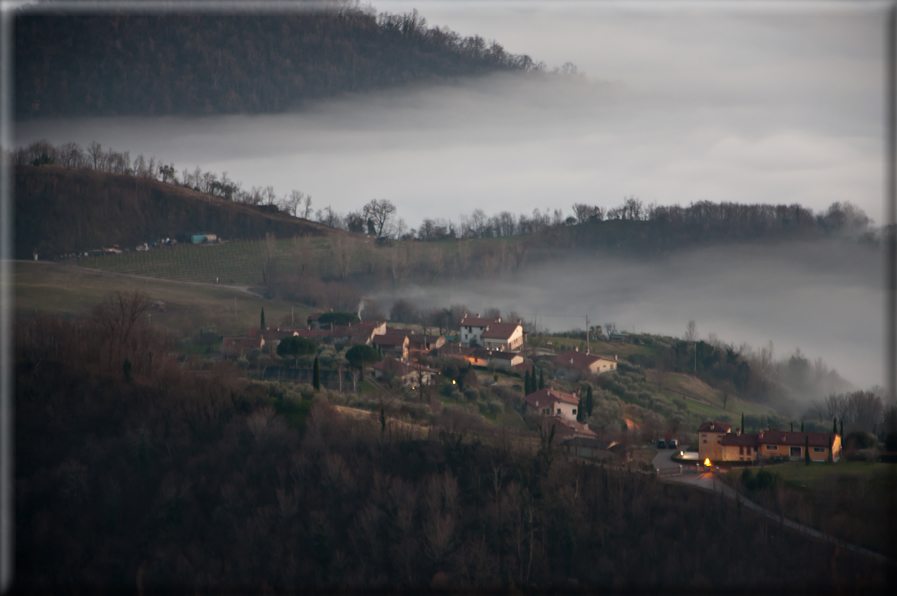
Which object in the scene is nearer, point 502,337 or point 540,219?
point 502,337

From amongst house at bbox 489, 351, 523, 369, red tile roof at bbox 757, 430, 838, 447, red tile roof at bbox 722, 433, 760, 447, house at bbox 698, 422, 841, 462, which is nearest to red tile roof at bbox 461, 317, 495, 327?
house at bbox 489, 351, 523, 369

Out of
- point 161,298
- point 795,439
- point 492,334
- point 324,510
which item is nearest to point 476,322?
point 492,334

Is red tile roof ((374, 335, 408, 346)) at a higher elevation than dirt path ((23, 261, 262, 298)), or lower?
lower

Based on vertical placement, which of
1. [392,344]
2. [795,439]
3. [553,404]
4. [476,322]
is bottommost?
[795,439]

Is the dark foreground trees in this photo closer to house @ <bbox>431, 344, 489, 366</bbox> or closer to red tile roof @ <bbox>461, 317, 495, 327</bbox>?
house @ <bbox>431, 344, 489, 366</bbox>

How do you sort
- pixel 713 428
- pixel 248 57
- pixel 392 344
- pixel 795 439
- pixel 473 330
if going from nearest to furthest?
pixel 795 439, pixel 713 428, pixel 392 344, pixel 473 330, pixel 248 57

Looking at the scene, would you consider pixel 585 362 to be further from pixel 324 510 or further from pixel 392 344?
pixel 324 510
